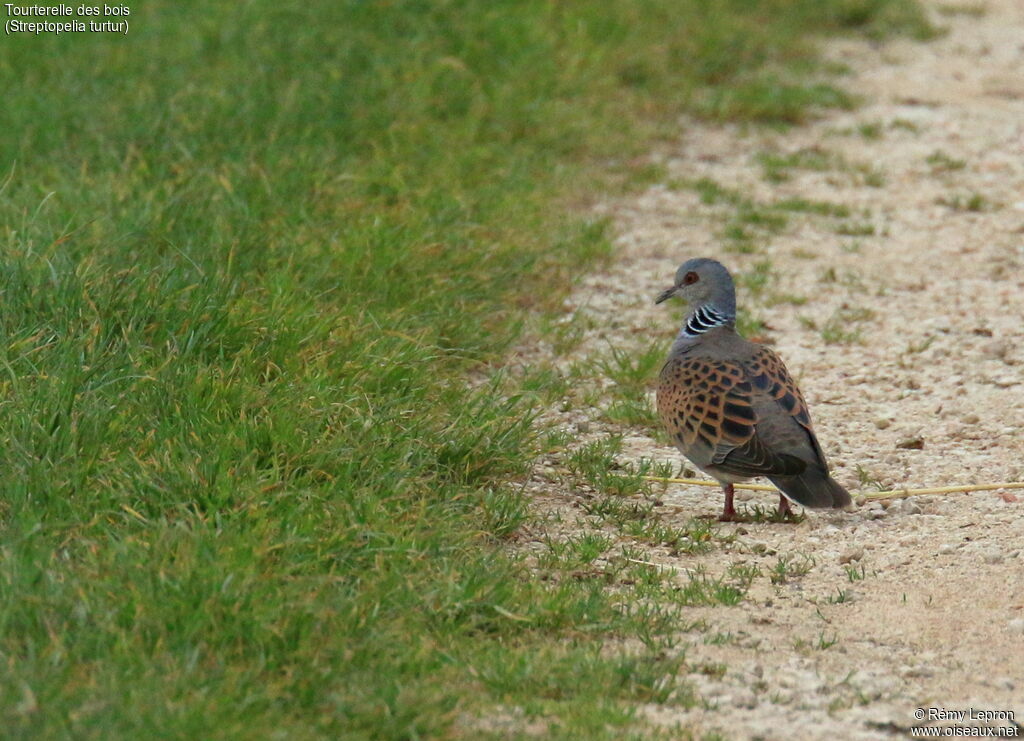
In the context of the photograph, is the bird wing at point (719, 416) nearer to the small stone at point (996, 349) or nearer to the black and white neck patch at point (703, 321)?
the black and white neck patch at point (703, 321)

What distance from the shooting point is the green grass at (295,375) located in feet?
11.2

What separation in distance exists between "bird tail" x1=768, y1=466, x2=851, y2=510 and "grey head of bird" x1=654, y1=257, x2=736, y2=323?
3.18 feet

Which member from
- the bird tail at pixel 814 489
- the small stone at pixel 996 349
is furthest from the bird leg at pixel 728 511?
the small stone at pixel 996 349

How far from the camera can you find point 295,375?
15.9ft

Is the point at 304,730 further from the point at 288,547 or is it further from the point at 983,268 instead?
the point at 983,268

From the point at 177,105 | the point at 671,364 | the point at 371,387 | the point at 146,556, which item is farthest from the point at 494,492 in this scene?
the point at 177,105

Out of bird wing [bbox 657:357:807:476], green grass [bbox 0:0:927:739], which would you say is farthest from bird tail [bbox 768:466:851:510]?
green grass [bbox 0:0:927:739]

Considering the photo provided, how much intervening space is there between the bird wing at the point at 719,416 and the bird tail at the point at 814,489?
1.1 inches

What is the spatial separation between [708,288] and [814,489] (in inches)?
45.9

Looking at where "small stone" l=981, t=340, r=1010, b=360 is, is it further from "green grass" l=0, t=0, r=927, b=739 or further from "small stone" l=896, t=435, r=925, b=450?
"green grass" l=0, t=0, r=927, b=739

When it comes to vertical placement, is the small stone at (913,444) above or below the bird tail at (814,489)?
below

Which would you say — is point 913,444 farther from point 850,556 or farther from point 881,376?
point 850,556

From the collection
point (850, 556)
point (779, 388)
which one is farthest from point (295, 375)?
point (850, 556)

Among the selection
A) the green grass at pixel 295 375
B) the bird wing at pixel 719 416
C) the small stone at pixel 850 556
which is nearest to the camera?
the green grass at pixel 295 375
